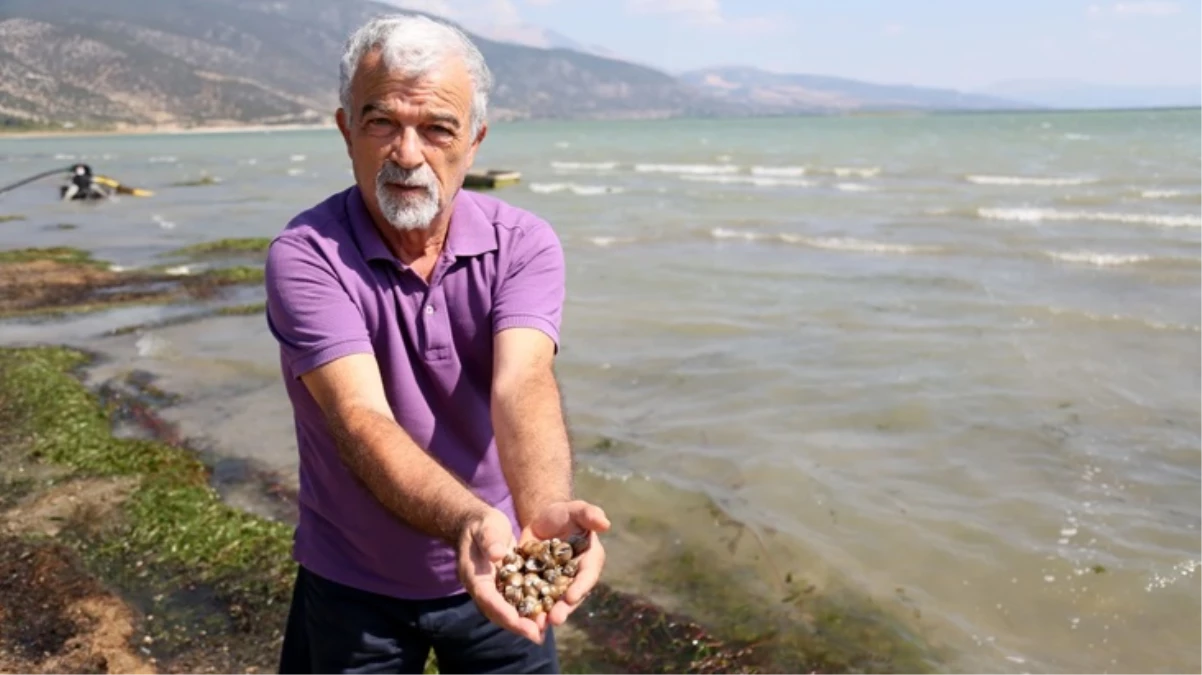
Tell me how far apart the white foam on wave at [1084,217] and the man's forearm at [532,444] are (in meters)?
22.2

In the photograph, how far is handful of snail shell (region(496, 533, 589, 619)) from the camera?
2221 millimetres

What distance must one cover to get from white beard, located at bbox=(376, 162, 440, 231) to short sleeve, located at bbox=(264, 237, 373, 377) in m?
0.21

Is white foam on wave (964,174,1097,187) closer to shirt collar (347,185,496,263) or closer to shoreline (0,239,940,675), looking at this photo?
shoreline (0,239,940,675)

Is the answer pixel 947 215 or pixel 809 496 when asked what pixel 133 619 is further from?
pixel 947 215

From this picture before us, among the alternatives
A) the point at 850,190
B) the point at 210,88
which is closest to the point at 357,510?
the point at 850,190

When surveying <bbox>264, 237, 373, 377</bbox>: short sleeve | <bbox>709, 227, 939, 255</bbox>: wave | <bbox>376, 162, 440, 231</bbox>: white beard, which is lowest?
<bbox>709, 227, 939, 255</bbox>: wave

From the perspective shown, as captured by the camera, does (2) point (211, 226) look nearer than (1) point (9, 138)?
Yes

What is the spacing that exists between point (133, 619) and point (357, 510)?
3093mm

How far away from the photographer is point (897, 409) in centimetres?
906

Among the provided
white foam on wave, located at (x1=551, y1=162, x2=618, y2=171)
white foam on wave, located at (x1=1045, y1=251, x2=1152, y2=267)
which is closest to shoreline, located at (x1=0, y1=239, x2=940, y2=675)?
white foam on wave, located at (x1=1045, y1=251, x2=1152, y2=267)

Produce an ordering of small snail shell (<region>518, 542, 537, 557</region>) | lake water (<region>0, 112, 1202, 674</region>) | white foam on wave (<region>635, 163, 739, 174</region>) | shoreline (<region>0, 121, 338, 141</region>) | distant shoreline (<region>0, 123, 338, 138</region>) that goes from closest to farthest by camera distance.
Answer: small snail shell (<region>518, 542, 537, 557</region>), lake water (<region>0, 112, 1202, 674</region>), white foam on wave (<region>635, 163, 739, 174</region>), shoreline (<region>0, 121, 338, 141</region>), distant shoreline (<region>0, 123, 338, 138</region>)

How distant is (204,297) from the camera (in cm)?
1506

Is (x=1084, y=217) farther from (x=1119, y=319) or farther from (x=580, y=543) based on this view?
(x=580, y=543)

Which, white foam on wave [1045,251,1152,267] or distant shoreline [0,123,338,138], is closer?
white foam on wave [1045,251,1152,267]
